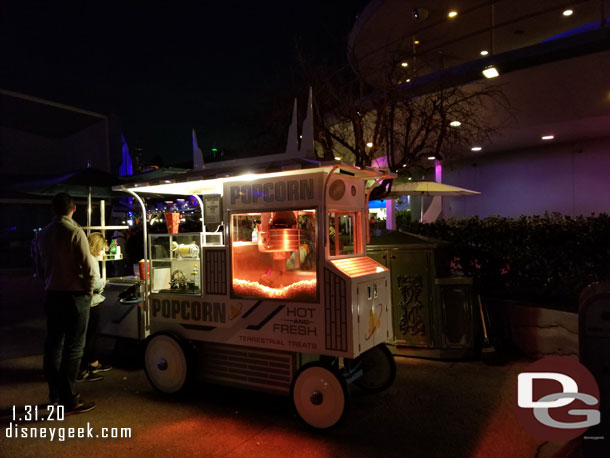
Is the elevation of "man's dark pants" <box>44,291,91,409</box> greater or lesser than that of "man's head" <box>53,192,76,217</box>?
lesser

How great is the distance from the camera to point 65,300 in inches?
172

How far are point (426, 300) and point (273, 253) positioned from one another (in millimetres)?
2405

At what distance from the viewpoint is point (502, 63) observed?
877 centimetres

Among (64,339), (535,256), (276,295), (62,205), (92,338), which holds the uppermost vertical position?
(62,205)

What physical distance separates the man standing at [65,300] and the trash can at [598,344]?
14.8ft

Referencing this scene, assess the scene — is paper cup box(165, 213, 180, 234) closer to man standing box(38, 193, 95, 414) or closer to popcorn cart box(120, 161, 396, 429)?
popcorn cart box(120, 161, 396, 429)

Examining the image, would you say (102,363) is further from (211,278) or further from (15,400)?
(211,278)

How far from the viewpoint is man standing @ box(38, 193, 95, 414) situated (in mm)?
4367

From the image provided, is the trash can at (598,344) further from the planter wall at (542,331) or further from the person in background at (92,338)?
the person in background at (92,338)

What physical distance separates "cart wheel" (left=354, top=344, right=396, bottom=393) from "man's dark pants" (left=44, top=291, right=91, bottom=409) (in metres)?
3.05

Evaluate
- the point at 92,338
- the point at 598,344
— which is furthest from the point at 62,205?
the point at 598,344

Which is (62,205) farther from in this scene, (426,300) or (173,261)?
(426,300)

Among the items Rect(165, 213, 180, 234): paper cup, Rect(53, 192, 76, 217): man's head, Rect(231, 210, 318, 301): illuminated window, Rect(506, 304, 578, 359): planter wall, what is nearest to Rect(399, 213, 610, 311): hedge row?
Rect(506, 304, 578, 359): planter wall

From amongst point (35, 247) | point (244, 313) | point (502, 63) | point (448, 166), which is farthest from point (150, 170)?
point (448, 166)
